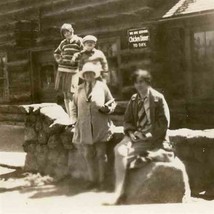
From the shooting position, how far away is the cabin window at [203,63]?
873 centimetres

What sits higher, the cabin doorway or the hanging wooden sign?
the hanging wooden sign

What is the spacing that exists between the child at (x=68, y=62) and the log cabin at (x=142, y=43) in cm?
210

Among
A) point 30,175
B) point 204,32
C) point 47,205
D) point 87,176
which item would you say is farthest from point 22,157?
point 204,32

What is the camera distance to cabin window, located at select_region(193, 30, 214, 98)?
873 cm

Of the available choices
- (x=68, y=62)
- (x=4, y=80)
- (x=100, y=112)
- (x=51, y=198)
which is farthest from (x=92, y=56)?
(x=4, y=80)

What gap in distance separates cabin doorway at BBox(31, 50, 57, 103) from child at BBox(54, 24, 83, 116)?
13.7 feet

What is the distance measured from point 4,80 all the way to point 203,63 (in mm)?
6668

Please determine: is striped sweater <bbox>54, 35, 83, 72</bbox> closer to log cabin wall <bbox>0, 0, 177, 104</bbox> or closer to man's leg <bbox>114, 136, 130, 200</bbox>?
log cabin wall <bbox>0, 0, 177, 104</bbox>

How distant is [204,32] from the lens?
8758 mm

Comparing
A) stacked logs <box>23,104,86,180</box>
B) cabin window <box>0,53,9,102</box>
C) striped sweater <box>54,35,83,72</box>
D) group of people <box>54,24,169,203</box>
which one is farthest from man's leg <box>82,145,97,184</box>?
cabin window <box>0,53,9,102</box>

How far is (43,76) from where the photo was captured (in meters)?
12.2

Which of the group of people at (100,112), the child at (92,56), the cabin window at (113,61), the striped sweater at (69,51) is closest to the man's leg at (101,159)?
the group of people at (100,112)

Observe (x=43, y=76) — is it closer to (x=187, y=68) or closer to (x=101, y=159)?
(x=187, y=68)

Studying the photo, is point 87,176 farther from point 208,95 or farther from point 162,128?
point 208,95
